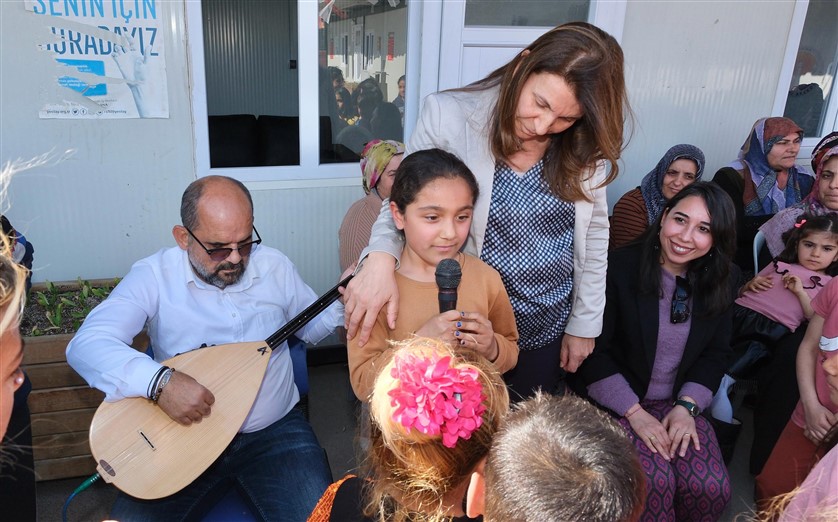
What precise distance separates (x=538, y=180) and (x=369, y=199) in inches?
52.5

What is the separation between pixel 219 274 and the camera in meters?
2.16

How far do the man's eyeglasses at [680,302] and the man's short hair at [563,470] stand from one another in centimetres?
153

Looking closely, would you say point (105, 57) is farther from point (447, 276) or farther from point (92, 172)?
point (447, 276)

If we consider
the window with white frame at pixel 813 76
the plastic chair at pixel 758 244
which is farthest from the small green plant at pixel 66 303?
the window with white frame at pixel 813 76

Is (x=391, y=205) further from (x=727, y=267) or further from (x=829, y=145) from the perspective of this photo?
(x=829, y=145)

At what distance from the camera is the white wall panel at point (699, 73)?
410cm

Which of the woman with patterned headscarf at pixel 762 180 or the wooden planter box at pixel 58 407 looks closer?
the wooden planter box at pixel 58 407

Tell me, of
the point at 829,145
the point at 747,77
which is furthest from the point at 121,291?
the point at 747,77

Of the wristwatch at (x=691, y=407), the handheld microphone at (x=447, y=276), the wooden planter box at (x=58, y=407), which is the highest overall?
the handheld microphone at (x=447, y=276)

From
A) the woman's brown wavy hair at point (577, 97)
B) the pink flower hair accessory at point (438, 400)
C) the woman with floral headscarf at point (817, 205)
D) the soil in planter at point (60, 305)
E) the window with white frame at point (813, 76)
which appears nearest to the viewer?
the pink flower hair accessory at point (438, 400)

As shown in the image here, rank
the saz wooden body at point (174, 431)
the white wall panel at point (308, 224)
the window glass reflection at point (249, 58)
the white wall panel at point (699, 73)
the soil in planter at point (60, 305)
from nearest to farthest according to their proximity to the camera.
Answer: the saz wooden body at point (174, 431), the soil in planter at point (60, 305), the white wall panel at point (308, 224), the white wall panel at point (699, 73), the window glass reflection at point (249, 58)

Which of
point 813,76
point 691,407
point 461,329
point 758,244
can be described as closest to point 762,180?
point 758,244

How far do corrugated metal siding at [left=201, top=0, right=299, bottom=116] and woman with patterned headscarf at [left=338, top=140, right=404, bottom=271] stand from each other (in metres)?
3.75

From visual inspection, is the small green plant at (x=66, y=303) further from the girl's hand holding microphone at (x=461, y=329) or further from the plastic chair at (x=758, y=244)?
the plastic chair at (x=758, y=244)
